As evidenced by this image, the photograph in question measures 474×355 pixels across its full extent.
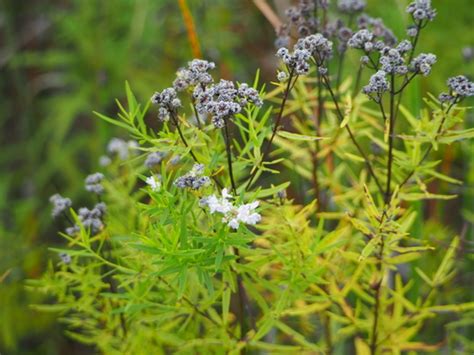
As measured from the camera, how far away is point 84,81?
3.62 m

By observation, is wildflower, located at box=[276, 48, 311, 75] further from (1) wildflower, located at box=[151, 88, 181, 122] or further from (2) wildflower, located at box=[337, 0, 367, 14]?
(2) wildflower, located at box=[337, 0, 367, 14]

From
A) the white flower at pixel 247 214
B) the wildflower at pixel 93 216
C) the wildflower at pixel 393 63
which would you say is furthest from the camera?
the wildflower at pixel 93 216

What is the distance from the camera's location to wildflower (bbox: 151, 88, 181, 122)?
1395 mm

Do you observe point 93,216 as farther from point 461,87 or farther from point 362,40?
point 461,87

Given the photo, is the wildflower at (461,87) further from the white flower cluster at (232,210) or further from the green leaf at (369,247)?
the white flower cluster at (232,210)

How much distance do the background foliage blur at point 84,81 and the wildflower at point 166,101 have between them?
4.95ft

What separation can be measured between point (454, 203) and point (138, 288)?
2202 millimetres

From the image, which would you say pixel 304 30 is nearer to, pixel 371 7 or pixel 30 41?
pixel 371 7

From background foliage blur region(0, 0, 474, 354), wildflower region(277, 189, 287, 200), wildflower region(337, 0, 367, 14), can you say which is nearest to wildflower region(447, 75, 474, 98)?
wildflower region(277, 189, 287, 200)

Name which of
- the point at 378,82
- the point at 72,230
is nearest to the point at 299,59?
the point at 378,82

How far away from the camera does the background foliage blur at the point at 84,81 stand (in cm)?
297

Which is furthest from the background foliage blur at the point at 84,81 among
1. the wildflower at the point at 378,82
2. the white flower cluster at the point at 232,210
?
the white flower cluster at the point at 232,210

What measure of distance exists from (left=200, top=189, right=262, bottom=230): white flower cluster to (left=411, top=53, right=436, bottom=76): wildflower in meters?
0.44

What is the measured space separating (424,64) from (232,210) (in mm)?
495
